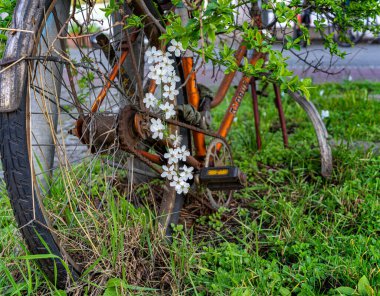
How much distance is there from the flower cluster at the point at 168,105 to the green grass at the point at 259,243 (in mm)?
194

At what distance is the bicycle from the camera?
5.85 feet

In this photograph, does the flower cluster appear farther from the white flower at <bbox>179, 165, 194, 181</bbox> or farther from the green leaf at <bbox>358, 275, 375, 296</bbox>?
the green leaf at <bbox>358, 275, 375, 296</bbox>

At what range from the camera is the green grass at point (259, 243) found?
2.04 meters

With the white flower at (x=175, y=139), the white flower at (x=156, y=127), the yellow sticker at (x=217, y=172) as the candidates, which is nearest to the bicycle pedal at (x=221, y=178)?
the yellow sticker at (x=217, y=172)

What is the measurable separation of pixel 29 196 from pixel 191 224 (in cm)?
101

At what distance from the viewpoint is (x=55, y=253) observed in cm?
190

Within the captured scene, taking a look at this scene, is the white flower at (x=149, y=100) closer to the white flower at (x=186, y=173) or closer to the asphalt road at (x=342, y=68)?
the white flower at (x=186, y=173)

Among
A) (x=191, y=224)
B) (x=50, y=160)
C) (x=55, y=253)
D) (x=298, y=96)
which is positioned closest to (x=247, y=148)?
(x=298, y=96)

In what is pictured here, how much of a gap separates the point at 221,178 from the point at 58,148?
0.76 m

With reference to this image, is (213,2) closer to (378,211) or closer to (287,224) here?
(287,224)

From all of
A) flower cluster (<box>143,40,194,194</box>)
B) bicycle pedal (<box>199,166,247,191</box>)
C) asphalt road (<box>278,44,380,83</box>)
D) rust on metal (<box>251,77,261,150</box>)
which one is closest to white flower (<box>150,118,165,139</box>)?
flower cluster (<box>143,40,194,194</box>)

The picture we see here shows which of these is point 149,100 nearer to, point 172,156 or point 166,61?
point 166,61

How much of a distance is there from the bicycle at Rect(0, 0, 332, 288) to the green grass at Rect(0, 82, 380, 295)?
8cm

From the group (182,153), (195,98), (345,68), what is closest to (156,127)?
(182,153)
